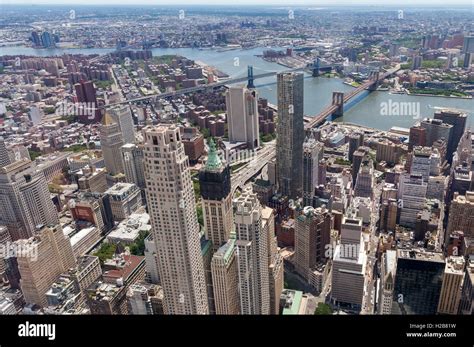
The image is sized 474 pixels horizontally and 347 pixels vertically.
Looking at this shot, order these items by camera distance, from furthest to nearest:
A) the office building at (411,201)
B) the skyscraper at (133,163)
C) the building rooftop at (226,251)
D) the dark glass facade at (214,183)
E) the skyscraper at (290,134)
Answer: the skyscraper at (133,163) → the skyscraper at (290,134) → the office building at (411,201) → the dark glass facade at (214,183) → the building rooftop at (226,251)

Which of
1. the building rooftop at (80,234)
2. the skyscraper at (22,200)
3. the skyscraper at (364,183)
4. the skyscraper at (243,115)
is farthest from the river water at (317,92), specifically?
the building rooftop at (80,234)

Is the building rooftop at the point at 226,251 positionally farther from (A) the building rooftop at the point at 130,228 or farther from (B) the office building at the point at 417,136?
(B) the office building at the point at 417,136

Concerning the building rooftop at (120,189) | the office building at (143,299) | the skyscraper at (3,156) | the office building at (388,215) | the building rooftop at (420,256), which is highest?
the skyscraper at (3,156)

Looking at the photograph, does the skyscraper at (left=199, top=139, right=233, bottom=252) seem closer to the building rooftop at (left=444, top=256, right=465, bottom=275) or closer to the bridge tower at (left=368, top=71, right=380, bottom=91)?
the building rooftop at (left=444, top=256, right=465, bottom=275)

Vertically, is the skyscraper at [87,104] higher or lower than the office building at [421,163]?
higher

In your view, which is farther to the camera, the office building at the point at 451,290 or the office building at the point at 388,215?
the office building at the point at 388,215
